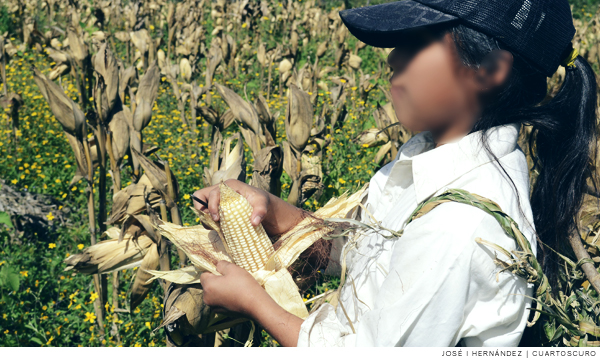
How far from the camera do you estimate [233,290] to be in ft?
4.11

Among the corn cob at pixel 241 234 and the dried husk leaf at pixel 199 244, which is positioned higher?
the corn cob at pixel 241 234

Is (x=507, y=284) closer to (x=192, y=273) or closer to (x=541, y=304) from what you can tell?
(x=541, y=304)

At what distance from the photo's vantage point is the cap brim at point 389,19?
1.04m

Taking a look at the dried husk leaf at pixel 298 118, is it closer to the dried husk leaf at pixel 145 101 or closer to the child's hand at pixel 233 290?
the dried husk leaf at pixel 145 101

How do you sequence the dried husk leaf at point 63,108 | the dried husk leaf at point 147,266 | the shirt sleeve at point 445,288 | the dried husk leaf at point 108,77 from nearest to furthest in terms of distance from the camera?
1. the shirt sleeve at point 445,288
2. the dried husk leaf at point 147,266
3. the dried husk leaf at point 63,108
4. the dried husk leaf at point 108,77

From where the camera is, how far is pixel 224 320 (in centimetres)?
172


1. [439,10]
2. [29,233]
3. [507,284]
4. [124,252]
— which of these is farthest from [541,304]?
[29,233]

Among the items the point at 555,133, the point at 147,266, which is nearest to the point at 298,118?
the point at 147,266

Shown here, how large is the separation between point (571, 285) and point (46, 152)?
4232mm

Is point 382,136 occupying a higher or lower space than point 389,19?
lower

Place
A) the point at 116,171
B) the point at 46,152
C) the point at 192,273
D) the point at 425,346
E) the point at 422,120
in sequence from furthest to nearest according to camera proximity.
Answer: the point at 46,152, the point at 116,171, the point at 192,273, the point at 422,120, the point at 425,346

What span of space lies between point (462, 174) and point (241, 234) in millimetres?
634

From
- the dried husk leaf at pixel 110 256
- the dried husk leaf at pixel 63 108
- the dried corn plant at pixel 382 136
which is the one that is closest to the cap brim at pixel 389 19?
the dried husk leaf at pixel 110 256

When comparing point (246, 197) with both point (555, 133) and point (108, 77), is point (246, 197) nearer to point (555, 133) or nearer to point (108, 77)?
point (555, 133)
